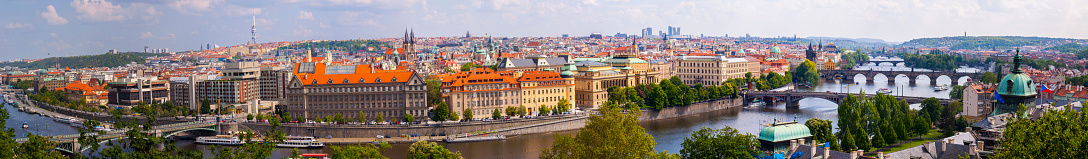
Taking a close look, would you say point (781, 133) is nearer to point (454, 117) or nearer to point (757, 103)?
point (454, 117)

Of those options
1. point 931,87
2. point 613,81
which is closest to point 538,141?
point 613,81

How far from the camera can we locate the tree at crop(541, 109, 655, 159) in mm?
26578

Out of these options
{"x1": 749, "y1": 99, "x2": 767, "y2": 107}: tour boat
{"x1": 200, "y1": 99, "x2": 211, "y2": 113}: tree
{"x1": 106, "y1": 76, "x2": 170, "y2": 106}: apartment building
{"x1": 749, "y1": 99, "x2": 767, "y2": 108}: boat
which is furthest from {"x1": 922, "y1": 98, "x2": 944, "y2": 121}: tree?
{"x1": 106, "y1": 76, "x2": 170, "y2": 106}: apartment building

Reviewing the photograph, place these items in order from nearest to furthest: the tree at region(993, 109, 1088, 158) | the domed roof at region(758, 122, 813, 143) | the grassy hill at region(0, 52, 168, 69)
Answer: the tree at region(993, 109, 1088, 158) → the domed roof at region(758, 122, 813, 143) → the grassy hill at region(0, 52, 168, 69)

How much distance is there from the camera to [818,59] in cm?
16575

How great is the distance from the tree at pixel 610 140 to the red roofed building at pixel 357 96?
38.1 meters

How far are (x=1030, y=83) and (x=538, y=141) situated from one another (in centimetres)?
2677

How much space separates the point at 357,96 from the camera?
64.1 metres

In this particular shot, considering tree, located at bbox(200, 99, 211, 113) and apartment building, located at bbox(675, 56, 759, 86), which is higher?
apartment building, located at bbox(675, 56, 759, 86)

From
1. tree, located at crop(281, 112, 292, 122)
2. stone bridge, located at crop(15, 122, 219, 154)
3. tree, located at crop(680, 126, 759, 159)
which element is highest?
tree, located at crop(680, 126, 759, 159)

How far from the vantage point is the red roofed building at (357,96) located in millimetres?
64062

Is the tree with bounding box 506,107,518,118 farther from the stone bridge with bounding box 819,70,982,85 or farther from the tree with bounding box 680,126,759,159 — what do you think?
the stone bridge with bounding box 819,70,982,85

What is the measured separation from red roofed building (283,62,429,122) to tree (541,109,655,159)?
3809 centimetres

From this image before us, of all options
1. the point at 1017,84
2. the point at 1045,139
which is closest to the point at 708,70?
the point at 1017,84
